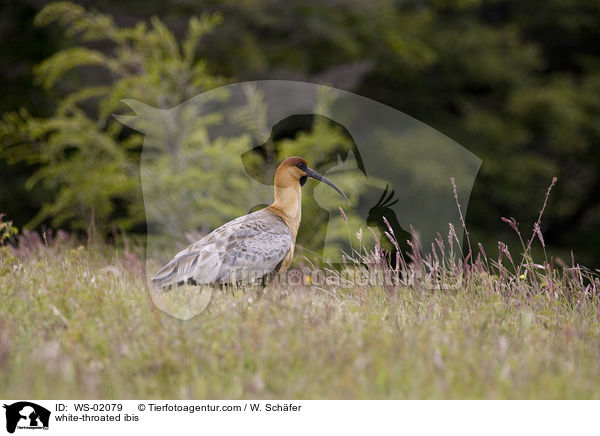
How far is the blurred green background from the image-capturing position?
11102 mm

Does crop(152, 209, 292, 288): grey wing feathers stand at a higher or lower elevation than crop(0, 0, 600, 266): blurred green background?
lower

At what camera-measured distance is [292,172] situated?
5.04m

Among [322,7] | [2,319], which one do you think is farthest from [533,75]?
[2,319]

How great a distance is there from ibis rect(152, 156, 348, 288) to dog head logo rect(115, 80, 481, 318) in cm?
89

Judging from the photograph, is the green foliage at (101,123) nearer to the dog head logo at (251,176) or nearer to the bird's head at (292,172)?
the dog head logo at (251,176)

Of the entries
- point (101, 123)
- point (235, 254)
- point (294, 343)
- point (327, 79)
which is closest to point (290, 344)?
point (294, 343)

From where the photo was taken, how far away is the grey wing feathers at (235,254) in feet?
14.6

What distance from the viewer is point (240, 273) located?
4.68 metres

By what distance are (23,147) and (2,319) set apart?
927cm

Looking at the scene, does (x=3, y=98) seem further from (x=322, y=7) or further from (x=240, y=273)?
(x=240, y=273)

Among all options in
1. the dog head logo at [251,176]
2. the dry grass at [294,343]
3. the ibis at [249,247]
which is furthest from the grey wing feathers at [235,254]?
the dog head logo at [251,176]
